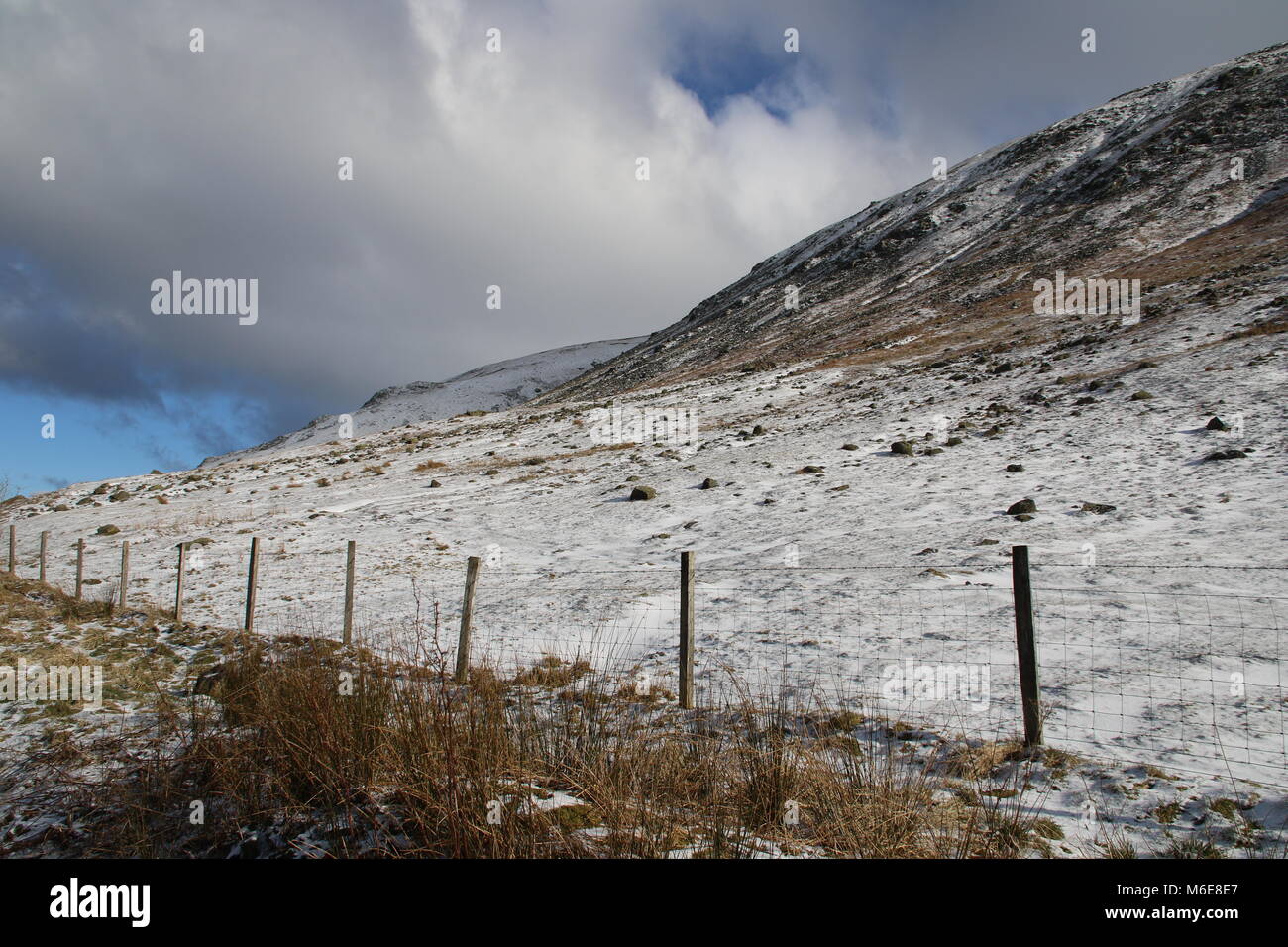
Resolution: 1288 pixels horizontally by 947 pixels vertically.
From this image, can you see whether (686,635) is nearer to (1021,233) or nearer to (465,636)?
(465,636)

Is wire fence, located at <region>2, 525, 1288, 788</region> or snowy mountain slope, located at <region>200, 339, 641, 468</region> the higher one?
snowy mountain slope, located at <region>200, 339, 641, 468</region>

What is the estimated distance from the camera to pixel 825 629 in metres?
9.37

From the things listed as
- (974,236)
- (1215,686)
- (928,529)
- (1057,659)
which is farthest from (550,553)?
(974,236)

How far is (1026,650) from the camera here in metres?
5.75

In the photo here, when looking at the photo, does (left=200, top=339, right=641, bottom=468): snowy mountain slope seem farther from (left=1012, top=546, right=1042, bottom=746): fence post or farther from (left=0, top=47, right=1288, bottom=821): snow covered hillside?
(left=1012, top=546, right=1042, bottom=746): fence post

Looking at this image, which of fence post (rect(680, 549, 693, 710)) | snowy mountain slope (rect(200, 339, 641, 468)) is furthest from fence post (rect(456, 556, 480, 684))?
snowy mountain slope (rect(200, 339, 641, 468))

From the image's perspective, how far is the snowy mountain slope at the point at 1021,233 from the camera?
4484cm

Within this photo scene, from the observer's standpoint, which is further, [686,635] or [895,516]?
[895,516]

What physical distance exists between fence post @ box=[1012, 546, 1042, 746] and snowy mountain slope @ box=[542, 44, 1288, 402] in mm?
30705

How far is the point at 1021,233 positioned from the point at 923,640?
211 feet

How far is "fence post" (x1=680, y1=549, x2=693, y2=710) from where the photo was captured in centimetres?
720

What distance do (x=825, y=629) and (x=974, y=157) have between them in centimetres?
10437

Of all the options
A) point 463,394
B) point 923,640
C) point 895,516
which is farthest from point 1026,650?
point 463,394
